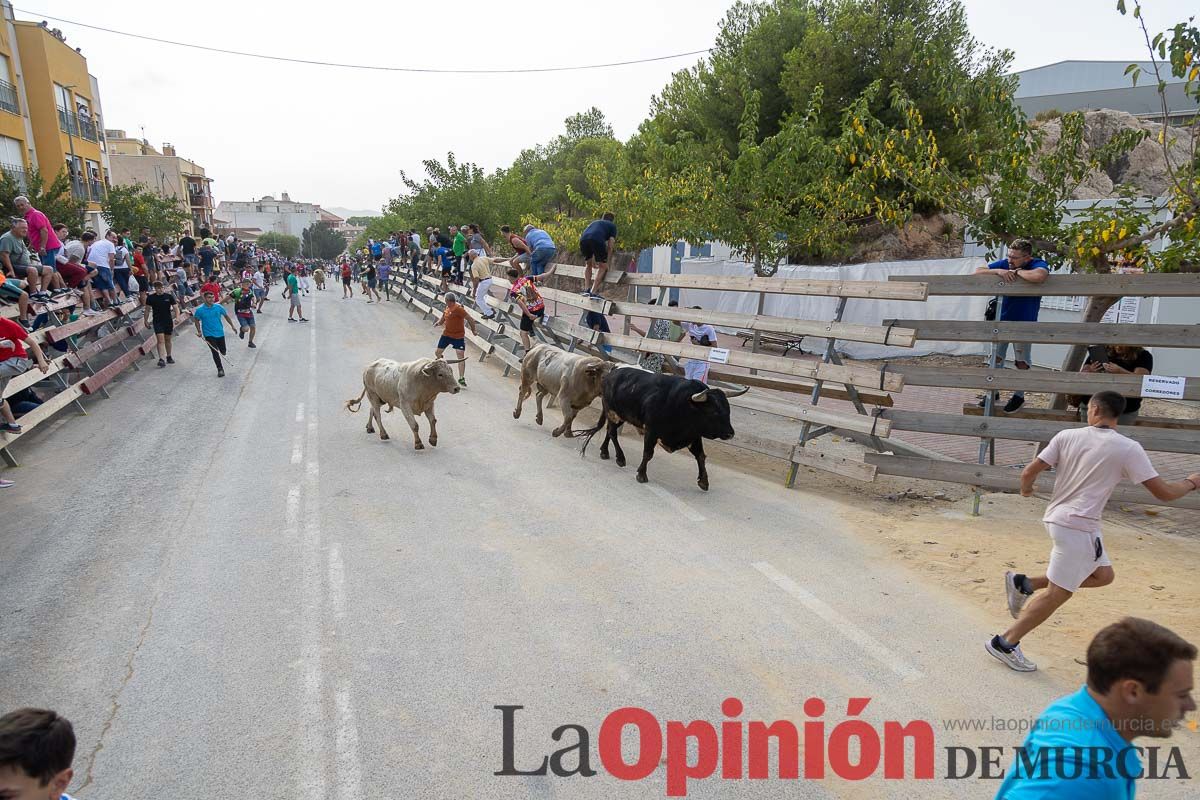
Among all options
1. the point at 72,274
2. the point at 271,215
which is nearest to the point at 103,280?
the point at 72,274

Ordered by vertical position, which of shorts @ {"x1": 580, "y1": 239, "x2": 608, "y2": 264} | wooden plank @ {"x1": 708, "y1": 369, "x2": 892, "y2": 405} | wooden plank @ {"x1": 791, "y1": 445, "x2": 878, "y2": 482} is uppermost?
shorts @ {"x1": 580, "y1": 239, "x2": 608, "y2": 264}

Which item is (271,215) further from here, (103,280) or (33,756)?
(33,756)

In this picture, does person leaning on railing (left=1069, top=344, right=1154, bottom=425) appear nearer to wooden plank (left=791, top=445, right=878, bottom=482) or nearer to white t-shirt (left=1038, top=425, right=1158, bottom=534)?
wooden plank (left=791, top=445, right=878, bottom=482)

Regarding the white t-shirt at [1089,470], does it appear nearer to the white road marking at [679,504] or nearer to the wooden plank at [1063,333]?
the wooden plank at [1063,333]

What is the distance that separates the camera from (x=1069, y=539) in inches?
173

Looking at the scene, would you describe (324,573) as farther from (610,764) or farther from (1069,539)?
(1069,539)

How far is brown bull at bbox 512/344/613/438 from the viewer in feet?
33.5

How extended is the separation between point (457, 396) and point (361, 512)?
618 cm

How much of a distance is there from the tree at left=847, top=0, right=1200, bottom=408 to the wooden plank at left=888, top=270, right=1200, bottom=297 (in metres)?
1.01

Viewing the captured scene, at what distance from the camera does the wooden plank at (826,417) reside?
774 cm

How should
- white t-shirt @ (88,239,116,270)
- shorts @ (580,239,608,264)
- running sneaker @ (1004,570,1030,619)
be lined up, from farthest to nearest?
white t-shirt @ (88,239,116,270)
shorts @ (580,239,608,264)
running sneaker @ (1004,570,1030,619)

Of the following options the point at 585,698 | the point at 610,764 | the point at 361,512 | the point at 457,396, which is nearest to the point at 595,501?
the point at 361,512

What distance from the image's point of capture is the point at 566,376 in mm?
10531

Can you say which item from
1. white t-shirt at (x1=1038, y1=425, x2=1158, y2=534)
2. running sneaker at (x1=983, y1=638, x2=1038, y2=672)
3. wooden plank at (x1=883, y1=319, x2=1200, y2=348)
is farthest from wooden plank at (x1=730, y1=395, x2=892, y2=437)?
running sneaker at (x1=983, y1=638, x2=1038, y2=672)
